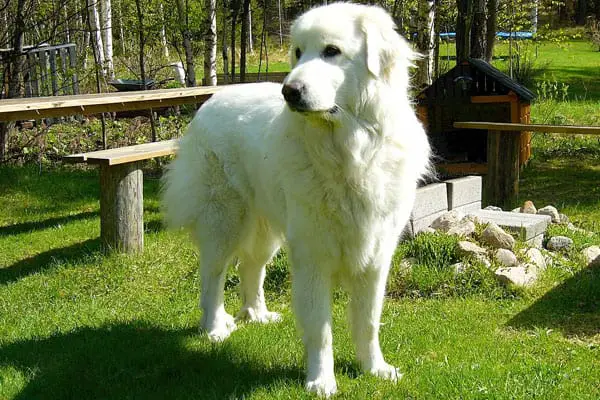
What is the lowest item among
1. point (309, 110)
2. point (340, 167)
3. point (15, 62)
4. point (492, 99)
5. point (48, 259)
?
point (48, 259)

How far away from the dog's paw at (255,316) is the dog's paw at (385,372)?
1.02 meters

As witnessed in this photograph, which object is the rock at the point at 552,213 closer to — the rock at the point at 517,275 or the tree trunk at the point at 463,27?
the rock at the point at 517,275

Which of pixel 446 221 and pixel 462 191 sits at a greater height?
pixel 462 191

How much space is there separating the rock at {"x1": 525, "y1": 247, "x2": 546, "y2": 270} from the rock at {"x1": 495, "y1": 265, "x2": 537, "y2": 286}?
0.15 meters

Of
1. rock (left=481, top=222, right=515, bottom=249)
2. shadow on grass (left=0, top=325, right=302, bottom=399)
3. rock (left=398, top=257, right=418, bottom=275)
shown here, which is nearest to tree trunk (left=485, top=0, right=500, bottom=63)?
rock (left=481, top=222, right=515, bottom=249)

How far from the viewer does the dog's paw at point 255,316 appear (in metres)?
4.34

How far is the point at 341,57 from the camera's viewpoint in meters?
2.93

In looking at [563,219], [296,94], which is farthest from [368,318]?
[563,219]

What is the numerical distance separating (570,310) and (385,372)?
157 cm

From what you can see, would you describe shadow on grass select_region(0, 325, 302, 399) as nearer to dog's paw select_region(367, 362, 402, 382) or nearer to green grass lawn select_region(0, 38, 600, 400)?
green grass lawn select_region(0, 38, 600, 400)

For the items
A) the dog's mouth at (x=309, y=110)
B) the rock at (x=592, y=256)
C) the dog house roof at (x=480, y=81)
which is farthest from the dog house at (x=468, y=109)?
the dog's mouth at (x=309, y=110)

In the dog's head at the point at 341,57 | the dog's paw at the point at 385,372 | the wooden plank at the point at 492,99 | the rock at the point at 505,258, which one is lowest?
the dog's paw at the point at 385,372

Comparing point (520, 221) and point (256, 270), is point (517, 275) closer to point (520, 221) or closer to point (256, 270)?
point (520, 221)

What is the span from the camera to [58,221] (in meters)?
7.01
